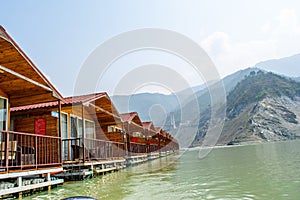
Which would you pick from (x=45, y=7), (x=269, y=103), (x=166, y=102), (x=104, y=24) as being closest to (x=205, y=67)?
(x=104, y=24)

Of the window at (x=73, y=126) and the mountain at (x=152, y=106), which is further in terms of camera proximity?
the mountain at (x=152, y=106)

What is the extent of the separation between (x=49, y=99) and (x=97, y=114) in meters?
6.62

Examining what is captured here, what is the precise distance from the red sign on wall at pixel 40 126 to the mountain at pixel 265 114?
6015 cm

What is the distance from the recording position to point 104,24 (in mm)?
17500

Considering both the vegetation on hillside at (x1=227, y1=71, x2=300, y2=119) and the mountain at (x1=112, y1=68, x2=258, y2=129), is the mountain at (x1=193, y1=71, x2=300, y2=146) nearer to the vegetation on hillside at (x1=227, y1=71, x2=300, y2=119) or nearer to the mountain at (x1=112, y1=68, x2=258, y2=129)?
the vegetation on hillside at (x1=227, y1=71, x2=300, y2=119)

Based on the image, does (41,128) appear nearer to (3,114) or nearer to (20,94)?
(3,114)

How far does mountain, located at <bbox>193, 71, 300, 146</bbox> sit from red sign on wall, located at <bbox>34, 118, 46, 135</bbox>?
6015 centimetres

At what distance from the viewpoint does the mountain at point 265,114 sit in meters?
68.4

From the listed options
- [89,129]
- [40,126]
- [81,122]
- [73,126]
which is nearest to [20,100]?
[40,126]

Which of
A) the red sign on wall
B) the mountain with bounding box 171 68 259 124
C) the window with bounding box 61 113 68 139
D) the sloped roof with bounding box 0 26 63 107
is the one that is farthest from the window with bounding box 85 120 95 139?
the mountain with bounding box 171 68 259 124

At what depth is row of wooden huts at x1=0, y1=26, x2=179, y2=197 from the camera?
7938 mm

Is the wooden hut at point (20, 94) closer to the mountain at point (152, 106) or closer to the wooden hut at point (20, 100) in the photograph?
the wooden hut at point (20, 100)

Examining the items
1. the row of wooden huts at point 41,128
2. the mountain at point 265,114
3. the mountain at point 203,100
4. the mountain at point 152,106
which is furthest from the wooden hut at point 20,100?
the mountain at point 203,100

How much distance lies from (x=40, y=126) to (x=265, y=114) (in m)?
68.6
